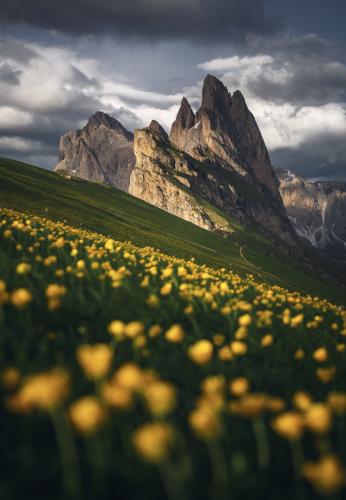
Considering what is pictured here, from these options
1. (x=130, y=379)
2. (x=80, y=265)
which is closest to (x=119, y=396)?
(x=130, y=379)

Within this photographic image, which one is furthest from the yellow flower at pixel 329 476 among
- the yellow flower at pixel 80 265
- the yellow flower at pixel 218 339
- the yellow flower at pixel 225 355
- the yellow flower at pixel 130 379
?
the yellow flower at pixel 80 265

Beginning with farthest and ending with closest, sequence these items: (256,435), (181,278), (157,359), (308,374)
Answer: (181,278) < (308,374) < (157,359) < (256,435)

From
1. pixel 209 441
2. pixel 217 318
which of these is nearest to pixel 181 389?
pixel 209 441

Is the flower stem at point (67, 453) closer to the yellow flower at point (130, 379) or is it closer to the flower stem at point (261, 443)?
the yellow flower at point (130, 379)

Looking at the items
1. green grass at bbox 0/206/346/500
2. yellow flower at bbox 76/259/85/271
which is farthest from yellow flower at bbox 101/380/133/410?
yellow flower at bbox 76/259/85/271

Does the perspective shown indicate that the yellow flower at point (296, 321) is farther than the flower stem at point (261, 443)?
Yes

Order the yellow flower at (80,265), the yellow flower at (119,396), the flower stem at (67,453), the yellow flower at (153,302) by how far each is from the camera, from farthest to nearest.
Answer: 1. the yellow flower at (80,265)
2. the yellow flower at (153,302)
3. the flower stem at (67,453)
4. the yellow flower at (119,396)

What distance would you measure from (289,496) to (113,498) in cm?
135

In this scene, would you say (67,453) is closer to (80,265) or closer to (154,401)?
(154,401)

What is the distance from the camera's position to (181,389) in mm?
3928

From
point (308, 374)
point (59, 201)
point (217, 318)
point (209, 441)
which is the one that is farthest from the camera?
point (59, 201)

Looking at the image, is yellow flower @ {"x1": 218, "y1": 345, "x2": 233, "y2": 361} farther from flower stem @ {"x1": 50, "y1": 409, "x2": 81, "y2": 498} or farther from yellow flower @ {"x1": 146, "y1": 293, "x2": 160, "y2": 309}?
flower stem @ {"x1": 50, "y1": 409, "x2": 81, "y2": 498}

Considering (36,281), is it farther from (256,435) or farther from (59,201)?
(59,201)

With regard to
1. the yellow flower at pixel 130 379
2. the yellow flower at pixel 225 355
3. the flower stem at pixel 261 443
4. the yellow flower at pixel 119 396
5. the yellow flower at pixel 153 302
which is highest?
the yellow flower at pixel 130 379
